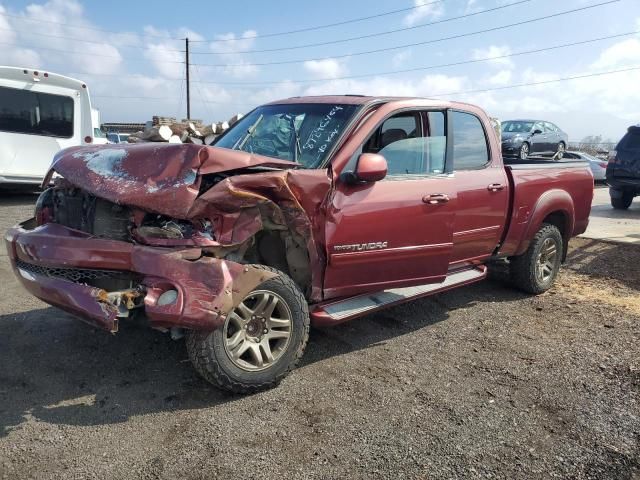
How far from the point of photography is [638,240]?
8.47 m

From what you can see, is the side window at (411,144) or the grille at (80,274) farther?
the side window at (411,144)

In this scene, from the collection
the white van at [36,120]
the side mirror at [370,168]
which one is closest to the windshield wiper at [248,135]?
the side mirror at [370,168]

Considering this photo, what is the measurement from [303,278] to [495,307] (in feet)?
8.72

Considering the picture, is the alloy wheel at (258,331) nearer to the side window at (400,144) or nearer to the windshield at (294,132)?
the windshield at (294,132)

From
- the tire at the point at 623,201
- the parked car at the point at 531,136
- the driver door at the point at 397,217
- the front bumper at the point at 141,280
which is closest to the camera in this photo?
the front bumper at the point at 141,280

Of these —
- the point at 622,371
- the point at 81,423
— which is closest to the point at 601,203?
the point at 622,371

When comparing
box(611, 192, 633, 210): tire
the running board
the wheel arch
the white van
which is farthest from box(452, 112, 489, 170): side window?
box(611, 192, 633, 210): tire

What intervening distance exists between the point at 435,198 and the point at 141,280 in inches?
93.9

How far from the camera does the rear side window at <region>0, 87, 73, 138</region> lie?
10.7 metres

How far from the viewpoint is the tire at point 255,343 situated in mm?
3209

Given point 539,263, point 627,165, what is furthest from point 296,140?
point 627,165

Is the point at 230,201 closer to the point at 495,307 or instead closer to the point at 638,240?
the point at 495,307

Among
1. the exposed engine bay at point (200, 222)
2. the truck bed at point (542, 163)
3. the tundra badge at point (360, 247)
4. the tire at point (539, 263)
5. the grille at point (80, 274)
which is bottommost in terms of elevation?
the tire at point (539, 263)

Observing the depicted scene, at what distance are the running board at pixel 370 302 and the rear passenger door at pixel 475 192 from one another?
0.27 metres
